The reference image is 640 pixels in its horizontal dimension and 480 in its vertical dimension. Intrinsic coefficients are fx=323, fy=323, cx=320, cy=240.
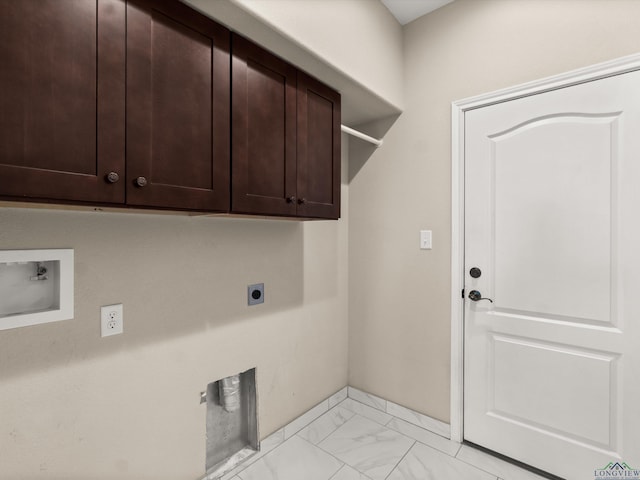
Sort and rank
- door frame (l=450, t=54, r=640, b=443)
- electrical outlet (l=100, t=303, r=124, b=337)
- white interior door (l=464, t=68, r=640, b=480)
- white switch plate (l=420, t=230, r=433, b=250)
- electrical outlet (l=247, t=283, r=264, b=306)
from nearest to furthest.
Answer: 1. electrical outlet (l=100, t=303, r=124, b=337)
2. white interior door (l=464, t=68, r=640, b=480)
3. electrical outlet (l=247, t=283, r=264, b=306)
4. door frame (l=450, t=54, r=640, b=443)
5. white switch plate (l=420, t=230, r=433, b=250)

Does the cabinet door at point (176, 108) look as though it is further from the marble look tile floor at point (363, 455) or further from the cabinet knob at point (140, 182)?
the marble look tile floor at point (363, 455)

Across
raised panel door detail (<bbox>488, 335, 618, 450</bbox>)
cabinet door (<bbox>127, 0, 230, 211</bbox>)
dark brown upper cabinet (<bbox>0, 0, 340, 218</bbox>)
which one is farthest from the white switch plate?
cabinet door (<bbox>127, 0, 230, 211</bbox>)

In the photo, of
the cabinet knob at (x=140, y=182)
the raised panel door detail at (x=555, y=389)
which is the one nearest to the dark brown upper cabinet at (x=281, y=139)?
the cabinet knob at (x=140, y=182)

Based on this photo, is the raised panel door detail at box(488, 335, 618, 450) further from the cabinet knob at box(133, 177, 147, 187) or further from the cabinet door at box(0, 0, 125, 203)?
the cabinet door at box(0, 0, 125, 203)

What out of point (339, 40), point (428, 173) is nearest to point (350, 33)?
point (339, 40)

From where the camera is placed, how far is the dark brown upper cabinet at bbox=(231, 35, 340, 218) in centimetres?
128

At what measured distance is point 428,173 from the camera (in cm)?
201

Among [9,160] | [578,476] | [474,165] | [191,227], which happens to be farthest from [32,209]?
[578,476]

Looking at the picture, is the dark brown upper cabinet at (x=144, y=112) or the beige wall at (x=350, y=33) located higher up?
the beige wall at (x=350, y=33)

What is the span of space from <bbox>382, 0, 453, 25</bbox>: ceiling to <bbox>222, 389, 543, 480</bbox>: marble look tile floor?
2569 mm

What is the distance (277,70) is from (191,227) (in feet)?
2.63

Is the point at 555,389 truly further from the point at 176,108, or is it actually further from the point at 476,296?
the point at 176,108

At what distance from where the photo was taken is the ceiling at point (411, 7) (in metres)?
1.92

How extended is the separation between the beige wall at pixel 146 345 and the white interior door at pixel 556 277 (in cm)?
109
